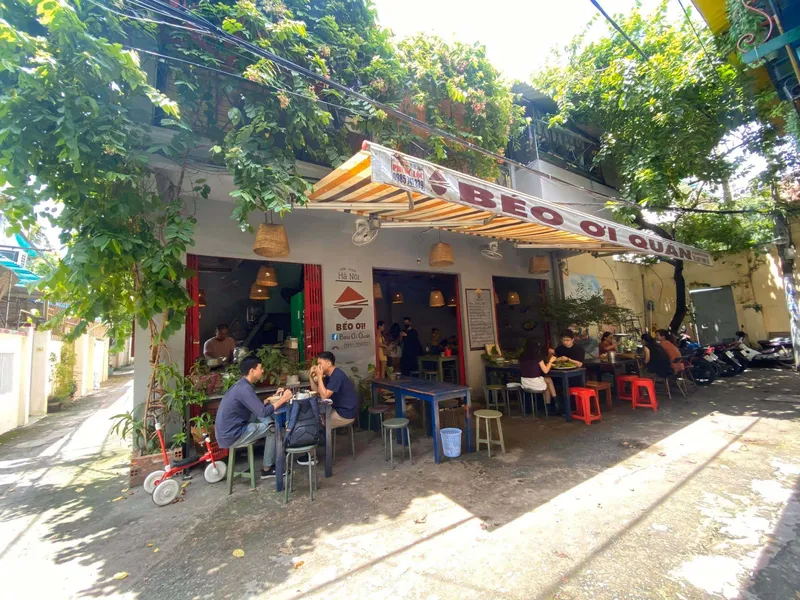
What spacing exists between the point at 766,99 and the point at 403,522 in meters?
8.78

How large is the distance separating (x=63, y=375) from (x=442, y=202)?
12716mm

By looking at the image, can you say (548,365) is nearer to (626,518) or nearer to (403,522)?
(626,518)

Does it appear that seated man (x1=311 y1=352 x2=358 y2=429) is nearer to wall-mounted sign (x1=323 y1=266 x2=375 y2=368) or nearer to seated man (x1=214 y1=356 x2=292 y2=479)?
seated man (x1=214 y1=356 x2=292 y2=479)

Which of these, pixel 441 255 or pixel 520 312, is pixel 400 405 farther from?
pixel 520 312

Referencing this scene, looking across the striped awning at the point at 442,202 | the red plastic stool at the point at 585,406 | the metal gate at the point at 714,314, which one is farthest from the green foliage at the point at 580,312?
the metal gate at the point at 714,314

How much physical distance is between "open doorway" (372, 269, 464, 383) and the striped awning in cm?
250

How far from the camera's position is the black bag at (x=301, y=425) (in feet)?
12.6

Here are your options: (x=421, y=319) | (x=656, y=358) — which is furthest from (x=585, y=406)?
(x=421, y=319)

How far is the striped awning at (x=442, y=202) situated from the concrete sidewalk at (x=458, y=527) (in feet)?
10.00

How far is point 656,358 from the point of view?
7.56 meters

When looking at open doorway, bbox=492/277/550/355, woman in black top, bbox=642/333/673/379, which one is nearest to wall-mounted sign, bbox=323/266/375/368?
open doorway, bbox=492/277/550/355

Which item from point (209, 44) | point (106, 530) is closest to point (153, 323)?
point (106, 530)

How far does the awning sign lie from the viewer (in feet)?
11.5

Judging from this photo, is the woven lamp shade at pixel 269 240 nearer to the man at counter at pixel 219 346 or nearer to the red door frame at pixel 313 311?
the red door frame at pixel 313 311
